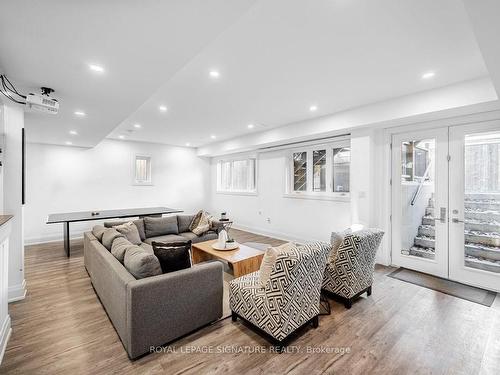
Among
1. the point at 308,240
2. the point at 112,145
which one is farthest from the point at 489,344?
the point at 112,145

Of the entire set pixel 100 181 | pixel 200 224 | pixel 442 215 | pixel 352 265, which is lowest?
pixel 352 265

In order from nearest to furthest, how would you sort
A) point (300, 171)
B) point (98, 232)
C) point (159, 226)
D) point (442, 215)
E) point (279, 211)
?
point (98, 232) → point (442, 215) → point (159, 226) → point (300, 171) → point (279, 211)

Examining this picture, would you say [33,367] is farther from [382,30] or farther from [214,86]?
[382,30]

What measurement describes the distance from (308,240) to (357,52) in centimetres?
405

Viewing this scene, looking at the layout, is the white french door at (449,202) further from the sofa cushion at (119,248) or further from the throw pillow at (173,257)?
the sofa cushion at (119,248)

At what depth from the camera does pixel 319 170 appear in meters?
5.38

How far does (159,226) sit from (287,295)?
3358 mm

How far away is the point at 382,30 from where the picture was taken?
6.53ft

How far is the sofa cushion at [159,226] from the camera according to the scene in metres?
4.50

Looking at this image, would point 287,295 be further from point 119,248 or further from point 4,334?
point 4,334

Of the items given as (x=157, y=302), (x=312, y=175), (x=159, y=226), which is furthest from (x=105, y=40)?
(x=312, y=175)

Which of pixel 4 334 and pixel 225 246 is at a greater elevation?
pixel 225 246

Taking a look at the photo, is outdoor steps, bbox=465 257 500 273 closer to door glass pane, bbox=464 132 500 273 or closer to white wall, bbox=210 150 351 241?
door glass pane, bbox=464 132 500 273

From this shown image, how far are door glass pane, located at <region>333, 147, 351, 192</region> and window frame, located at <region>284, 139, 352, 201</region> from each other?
63 millimetres
